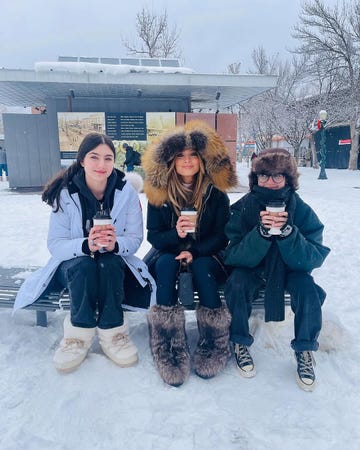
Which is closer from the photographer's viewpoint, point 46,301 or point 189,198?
point 46,301

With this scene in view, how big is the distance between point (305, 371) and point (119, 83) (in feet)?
32.8

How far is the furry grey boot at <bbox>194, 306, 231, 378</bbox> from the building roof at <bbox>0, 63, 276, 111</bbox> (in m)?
9.53

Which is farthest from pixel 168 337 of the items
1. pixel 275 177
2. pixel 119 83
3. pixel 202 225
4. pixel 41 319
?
pixel 119 83

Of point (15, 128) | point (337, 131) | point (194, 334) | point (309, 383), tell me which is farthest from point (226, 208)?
point (337, 131)

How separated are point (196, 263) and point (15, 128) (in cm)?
1257

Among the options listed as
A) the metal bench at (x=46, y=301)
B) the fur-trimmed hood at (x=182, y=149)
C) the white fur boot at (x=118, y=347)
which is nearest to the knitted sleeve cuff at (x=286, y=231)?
the fur-trimmed hood at (x=182, y=149)

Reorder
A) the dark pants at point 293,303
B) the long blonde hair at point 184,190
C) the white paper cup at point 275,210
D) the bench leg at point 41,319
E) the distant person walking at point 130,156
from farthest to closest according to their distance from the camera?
1. the distant person walking at point 130,156
2. the bench leg at point 41,319
3. the long blonde hair at point 184,190
4. the dark pants at point 293,303
5. the white paper cup at point 275,210

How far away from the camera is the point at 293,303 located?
2.35m

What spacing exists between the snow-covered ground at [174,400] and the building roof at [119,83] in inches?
350

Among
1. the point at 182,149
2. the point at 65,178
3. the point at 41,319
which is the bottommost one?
the point at 41,319

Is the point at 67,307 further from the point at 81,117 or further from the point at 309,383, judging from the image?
the point at 81,117

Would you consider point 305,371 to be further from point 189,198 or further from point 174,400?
point 189,198

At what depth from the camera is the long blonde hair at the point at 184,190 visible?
8.93 feet

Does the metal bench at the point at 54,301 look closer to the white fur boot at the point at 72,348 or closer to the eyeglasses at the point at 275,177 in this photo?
the white fur boot at the point at 72,348
